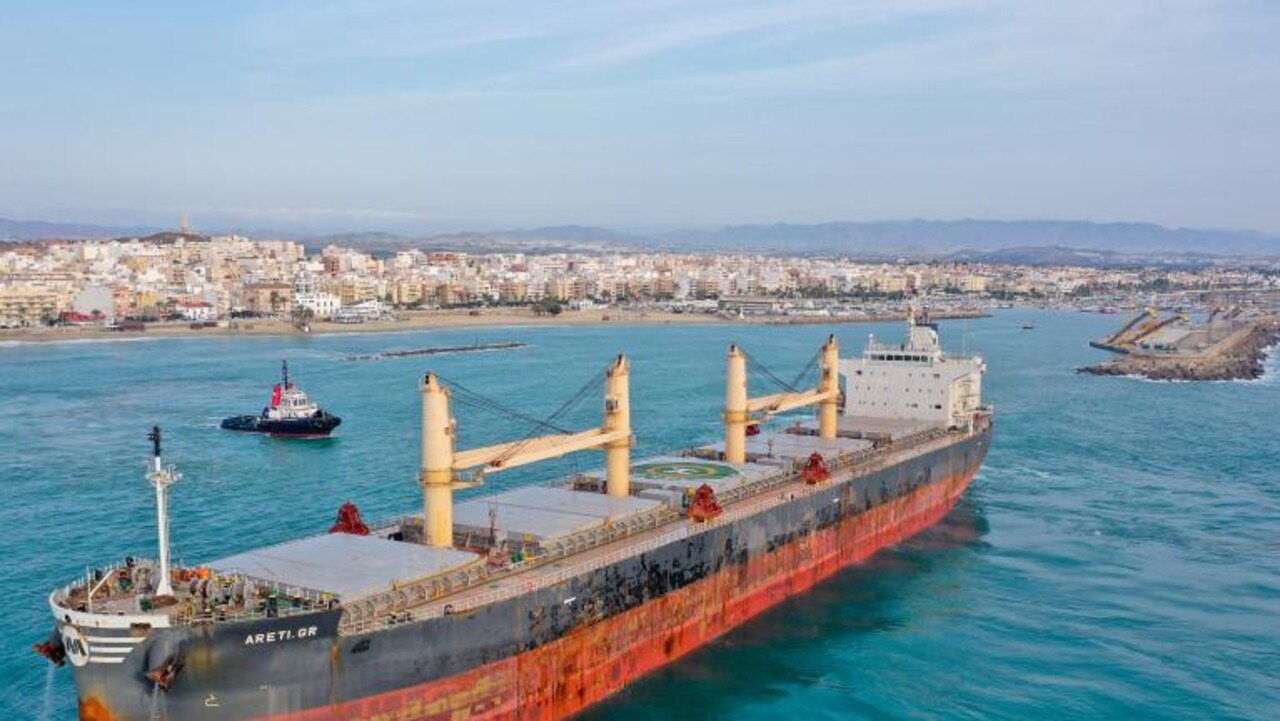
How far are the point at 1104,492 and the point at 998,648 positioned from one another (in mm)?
17451

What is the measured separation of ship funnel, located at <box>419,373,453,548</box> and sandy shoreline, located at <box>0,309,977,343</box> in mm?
95613

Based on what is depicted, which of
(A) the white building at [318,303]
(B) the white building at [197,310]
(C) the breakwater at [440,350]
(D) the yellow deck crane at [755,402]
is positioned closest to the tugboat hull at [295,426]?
(D) the yellow deck crane at [755,402]

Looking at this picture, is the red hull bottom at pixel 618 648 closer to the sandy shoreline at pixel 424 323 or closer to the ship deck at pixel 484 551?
the ship deck at pixel 484 551

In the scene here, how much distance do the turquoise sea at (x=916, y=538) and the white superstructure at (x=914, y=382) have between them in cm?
352

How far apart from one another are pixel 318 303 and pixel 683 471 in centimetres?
11159

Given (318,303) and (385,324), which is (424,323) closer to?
(385,324)

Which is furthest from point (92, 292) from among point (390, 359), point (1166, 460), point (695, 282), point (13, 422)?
point (1166, 460)

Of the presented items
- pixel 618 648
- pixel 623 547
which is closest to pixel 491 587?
pixel 618 648

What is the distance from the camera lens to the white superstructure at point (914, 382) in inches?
1585

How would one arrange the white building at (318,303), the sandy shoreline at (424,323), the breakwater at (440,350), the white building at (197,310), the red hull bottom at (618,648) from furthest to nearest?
the white building at (318,303) < the white building at (197,310) < the sandy shoreline at (424,323) < the breakwater at (440,350) < the red hull bottom at (618,648)

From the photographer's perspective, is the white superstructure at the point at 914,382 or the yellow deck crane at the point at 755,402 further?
the white superstructure at the point at 914,382

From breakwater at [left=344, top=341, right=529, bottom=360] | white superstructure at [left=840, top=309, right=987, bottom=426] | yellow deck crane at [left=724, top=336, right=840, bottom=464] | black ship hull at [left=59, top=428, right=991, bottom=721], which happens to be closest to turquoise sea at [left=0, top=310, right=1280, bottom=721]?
black ship hull at [left=59, top=428, right=991, bottom=721]

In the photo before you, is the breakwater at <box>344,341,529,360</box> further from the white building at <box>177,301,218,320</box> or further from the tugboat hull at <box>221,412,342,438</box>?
the white building at <box>177,301,218,320</box>

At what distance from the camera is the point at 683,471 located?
29.6 m
